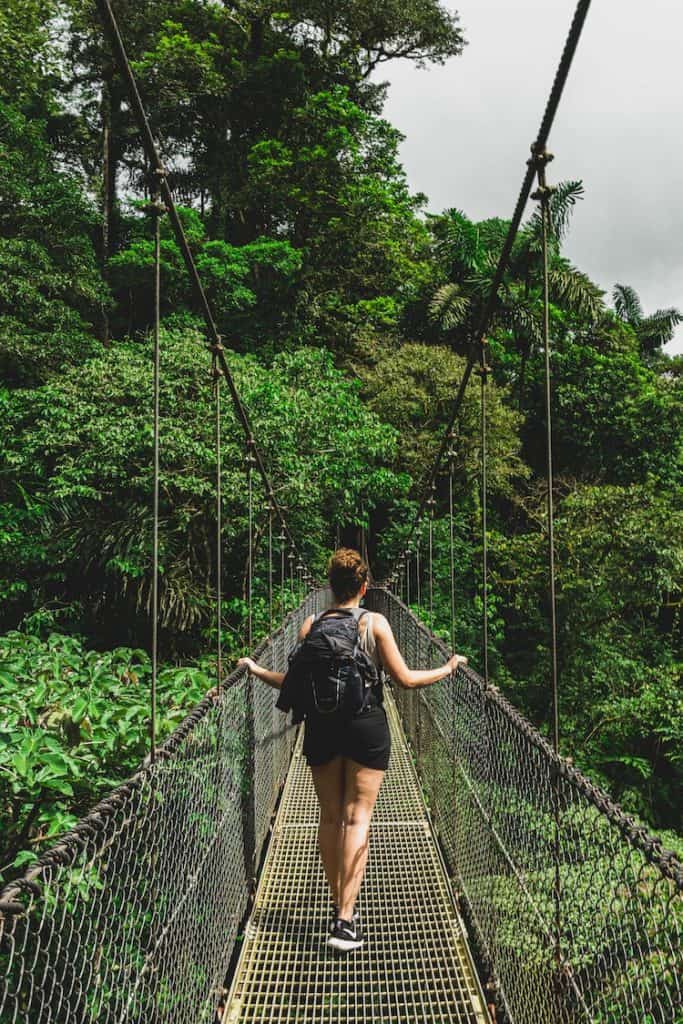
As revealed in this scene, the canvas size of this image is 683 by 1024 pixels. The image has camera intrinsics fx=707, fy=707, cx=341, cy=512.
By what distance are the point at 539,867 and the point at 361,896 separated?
2.04 ft

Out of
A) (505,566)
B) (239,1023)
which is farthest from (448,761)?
(505,566)

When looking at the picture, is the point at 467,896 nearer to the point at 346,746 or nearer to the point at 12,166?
the point at 346,746

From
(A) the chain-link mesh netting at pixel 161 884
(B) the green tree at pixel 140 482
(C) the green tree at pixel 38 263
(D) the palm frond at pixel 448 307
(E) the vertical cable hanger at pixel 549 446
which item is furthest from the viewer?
(D) the palm frond at pixel 448 307

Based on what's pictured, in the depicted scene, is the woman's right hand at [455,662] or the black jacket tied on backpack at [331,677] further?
the woman's right hand at [455,662]

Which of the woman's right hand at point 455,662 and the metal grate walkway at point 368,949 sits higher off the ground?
the woman's right hand at point 455,662

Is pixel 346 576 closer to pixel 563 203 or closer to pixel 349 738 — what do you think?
pixel 349 738

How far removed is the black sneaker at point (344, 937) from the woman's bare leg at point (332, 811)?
0.15ft

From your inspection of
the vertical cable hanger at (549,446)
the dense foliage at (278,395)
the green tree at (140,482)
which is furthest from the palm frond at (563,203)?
the vertical cable hanger at (549,446)

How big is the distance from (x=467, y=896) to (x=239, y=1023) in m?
0.65

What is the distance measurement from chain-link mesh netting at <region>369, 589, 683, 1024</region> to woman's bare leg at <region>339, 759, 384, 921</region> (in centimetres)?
30

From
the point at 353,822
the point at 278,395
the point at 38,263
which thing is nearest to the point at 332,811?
the point at 353,822

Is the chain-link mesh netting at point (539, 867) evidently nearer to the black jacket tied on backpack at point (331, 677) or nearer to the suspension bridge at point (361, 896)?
the suspension bridge at point (361, 896)

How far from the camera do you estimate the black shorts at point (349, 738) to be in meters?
1.47

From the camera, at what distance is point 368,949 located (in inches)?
64.3
